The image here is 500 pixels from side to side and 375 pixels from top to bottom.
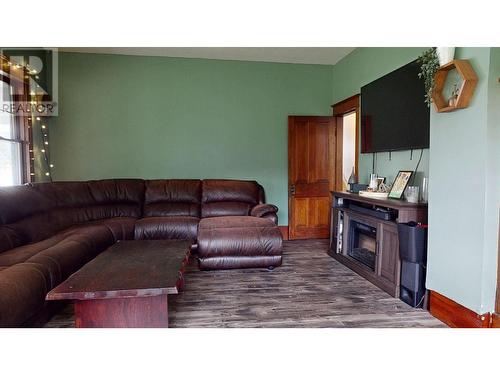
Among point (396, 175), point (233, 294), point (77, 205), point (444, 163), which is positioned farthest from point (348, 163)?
point (77, 205)

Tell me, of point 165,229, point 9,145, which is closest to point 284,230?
point 165,229

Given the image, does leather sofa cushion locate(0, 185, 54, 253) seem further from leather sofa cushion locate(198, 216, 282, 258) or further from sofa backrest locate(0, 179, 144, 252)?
leather sofa cushion locate(198, 216, 282, 258)

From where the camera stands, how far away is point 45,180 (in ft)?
14.1

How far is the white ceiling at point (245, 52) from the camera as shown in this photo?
163 inches

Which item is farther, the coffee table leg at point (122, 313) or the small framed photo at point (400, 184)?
the small framed photo at point (400, 184)

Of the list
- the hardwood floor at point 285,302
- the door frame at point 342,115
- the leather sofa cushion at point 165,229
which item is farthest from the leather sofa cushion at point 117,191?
the door frame at point 342,115

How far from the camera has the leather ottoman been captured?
315 cm

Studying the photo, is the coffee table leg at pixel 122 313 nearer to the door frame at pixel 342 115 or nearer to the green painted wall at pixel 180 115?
the green painted wall at pixel 180 115

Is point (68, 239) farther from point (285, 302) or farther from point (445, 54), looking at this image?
point (445, 54)

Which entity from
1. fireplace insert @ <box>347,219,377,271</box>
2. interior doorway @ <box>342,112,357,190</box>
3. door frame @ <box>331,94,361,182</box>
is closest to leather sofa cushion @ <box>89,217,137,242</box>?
fireplace insert @ <box>347,219,377,271</box>

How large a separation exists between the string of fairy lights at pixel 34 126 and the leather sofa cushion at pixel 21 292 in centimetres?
257

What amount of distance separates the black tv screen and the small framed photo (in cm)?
28
